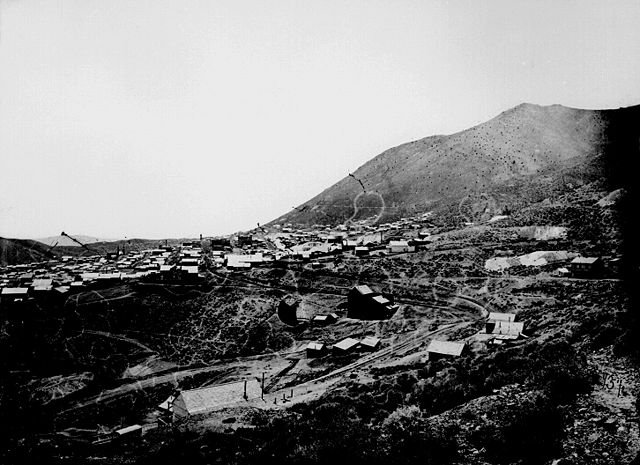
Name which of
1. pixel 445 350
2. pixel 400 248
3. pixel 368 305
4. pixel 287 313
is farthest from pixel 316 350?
pixel 400 248

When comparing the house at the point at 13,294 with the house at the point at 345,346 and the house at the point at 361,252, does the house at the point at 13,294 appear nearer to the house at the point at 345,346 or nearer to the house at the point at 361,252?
the house at the point at 345,346

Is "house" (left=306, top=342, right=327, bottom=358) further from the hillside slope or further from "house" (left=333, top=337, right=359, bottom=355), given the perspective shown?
the hillside slope

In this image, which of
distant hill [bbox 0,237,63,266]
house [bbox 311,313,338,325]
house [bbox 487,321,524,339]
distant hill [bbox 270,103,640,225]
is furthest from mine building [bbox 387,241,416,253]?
distant hill [bbox 0,237,63,266]

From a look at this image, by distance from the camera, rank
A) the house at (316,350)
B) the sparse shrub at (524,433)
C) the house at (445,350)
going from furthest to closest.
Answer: the house at (316,350) → the house at (445,350) → the sparse shrub at (524,433)

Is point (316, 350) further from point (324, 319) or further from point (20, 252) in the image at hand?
point (20, 252)

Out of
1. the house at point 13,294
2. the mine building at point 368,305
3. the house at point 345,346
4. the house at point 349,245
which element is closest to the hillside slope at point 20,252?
the house at point 13,294

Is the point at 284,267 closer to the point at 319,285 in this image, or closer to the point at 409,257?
the point at 319,285
